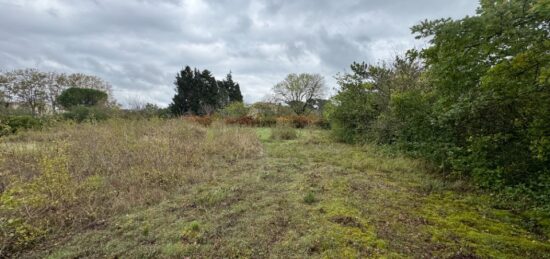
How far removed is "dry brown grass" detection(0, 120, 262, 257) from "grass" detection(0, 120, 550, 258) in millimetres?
26

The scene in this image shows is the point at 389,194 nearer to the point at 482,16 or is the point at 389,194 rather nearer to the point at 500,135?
the point at 500,135

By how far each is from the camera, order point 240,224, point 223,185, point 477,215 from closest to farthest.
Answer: point 240,224 < point 477,215 < point 223,185

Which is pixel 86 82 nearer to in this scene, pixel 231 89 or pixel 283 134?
pixel 231 89

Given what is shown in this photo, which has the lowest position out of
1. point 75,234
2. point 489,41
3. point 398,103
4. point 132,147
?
point 75,234

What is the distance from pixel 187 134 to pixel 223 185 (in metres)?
4.19

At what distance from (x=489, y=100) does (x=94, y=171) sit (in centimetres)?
621

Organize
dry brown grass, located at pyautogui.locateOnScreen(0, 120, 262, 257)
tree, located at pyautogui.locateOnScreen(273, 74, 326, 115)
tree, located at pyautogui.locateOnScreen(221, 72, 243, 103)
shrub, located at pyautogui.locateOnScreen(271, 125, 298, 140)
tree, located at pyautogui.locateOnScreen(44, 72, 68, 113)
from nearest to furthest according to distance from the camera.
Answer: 1. dry brown grass, located at pyautogui.locateOnScreen(0, 120, 262, 257)
2. shrub, located at pyautogui.locateOnScreen(271, 125, 298, 140)
3. tree, located at pyautogui.locateOnScreen(44, 72, 68, 113)
4. tree, located at pyautogui.locateOnScreen(273, 74, 326, 115)
5. tree, located at pyautogui.locateOnScreen(221, 72, 243, 103)

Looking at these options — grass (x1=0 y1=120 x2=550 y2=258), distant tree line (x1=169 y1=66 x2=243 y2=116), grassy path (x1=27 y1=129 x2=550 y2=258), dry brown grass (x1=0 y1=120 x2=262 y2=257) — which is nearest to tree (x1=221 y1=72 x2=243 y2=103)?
distant tree line (x1=169 y1=66 x2=243 y2=116)

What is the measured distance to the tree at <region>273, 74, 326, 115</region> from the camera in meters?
26.6

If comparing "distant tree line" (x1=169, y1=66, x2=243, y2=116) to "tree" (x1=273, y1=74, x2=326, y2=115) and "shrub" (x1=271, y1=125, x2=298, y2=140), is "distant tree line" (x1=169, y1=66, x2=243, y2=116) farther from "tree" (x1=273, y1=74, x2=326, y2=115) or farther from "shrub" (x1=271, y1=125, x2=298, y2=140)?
"shrub" (x1=271, y1=125, x2=298, y2=140)

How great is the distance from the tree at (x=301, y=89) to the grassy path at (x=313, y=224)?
22.1m

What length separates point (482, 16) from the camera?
105 inches

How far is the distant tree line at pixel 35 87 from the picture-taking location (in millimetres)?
19656

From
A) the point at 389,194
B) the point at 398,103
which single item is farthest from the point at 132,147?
the point at 398,103
